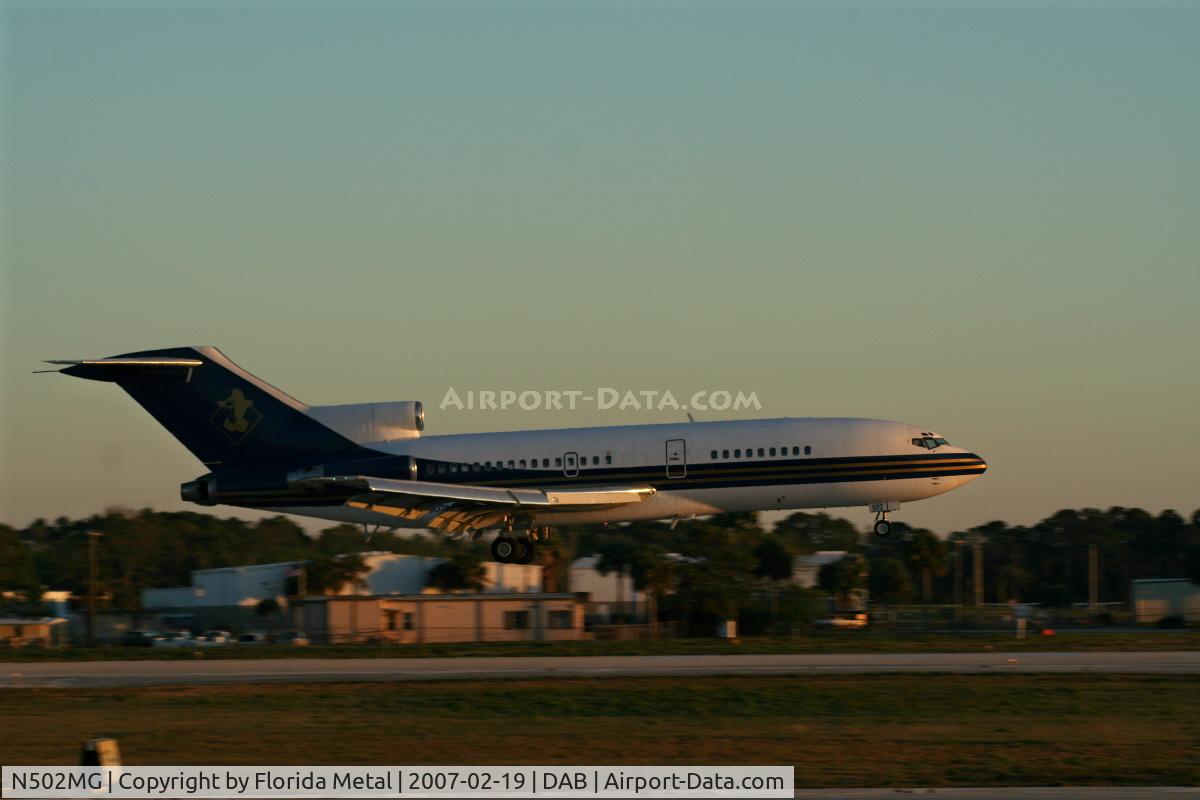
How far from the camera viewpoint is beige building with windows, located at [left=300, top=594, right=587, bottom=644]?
2430 inches

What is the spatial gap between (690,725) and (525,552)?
19.3m

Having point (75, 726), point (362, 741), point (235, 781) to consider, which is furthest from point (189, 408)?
point (235, 781)

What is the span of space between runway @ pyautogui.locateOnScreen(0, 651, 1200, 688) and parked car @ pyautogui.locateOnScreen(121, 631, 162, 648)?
27.2 m

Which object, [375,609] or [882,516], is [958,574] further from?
[882,516]

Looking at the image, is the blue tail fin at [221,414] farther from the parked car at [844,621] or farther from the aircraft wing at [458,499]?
the parked car at [844,621]

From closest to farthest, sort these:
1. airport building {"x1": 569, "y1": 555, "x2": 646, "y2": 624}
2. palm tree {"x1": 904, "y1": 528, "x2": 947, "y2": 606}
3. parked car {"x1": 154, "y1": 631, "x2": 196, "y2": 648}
Answer: parked car {"x1": 154, "y1": 631, "x2": 196, "y2": 648}
airport building {"x1": 569, "y1": 555, "x2": 646, "y2": 624}
palm tree {"x1": 904, "y1": 528, "x2": 947, "y2": 606}

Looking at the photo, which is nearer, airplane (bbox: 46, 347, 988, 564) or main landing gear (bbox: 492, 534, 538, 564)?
Result: airplane (bbox: 46, 347, 988, 564)

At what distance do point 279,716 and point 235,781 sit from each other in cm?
796

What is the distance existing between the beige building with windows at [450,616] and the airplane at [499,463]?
1682 cm

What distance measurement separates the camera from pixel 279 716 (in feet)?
93.6

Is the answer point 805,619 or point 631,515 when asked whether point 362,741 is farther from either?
point 805,619

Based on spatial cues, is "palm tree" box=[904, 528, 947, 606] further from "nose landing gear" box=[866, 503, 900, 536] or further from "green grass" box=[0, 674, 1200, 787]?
"green grass" box=[0, 674, 1200, 787]

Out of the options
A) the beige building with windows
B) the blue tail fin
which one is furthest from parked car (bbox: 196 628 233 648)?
the blue tail fin

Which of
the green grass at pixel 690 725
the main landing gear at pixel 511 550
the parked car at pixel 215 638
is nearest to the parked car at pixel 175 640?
the parked car at pixel 215 638
